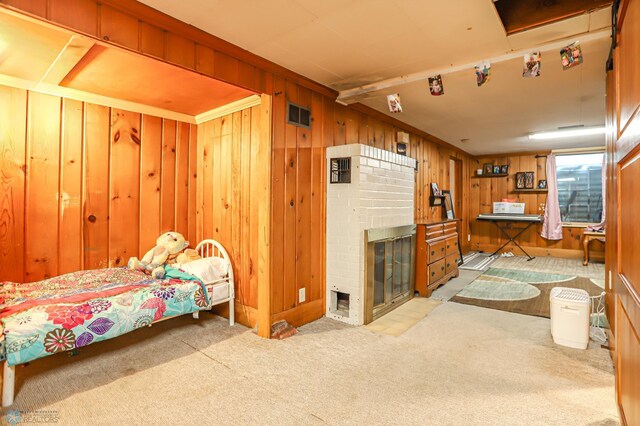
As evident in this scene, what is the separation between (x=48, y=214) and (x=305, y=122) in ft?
7.45

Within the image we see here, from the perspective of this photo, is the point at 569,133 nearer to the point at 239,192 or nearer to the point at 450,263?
the point at 450,263

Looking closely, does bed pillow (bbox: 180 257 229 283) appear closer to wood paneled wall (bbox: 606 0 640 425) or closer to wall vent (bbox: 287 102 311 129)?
wall vent (bbox: 287 102 311 129)

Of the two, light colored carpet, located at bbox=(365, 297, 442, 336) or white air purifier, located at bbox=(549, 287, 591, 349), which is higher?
white air purifier, located at bbox=(549, 287, 591, 349)

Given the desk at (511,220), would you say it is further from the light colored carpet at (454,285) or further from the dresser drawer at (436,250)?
the dresser drawer at (436,250)

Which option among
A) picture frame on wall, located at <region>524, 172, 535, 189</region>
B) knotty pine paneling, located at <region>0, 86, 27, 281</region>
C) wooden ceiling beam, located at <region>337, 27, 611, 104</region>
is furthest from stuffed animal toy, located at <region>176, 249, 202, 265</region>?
picture frame on wall, located at <region>524, 172, 535, 189</region>

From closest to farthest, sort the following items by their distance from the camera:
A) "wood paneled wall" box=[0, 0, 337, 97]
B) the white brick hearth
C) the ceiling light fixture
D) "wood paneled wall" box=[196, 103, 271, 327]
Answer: "wood paneled wall" box=[0, 0, 337, 97] < "wood paneled wall" box=[196, 103, 271, 327] < the white brick hearth < the ceiling light fixture

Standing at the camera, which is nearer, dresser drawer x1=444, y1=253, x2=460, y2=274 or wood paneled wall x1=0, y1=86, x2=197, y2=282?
wood paneled wall x1=0, y1=86, x2=197, y2=282

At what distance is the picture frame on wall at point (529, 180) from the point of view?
6.73m

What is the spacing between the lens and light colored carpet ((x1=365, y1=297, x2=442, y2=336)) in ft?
9.25

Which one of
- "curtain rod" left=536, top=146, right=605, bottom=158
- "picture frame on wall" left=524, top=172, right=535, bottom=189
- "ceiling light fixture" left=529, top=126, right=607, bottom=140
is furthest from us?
"picture frame on wall" left=524, top=172, right=535, bottom=189

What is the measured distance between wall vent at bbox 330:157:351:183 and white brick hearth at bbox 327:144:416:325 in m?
0.04

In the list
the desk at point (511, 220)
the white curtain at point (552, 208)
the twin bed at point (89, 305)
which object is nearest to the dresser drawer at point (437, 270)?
the twin bed at point (89, 305)

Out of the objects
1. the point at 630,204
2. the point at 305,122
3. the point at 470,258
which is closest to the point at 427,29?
the point at 305,122

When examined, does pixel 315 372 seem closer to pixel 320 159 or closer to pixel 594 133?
pixel 320 159
